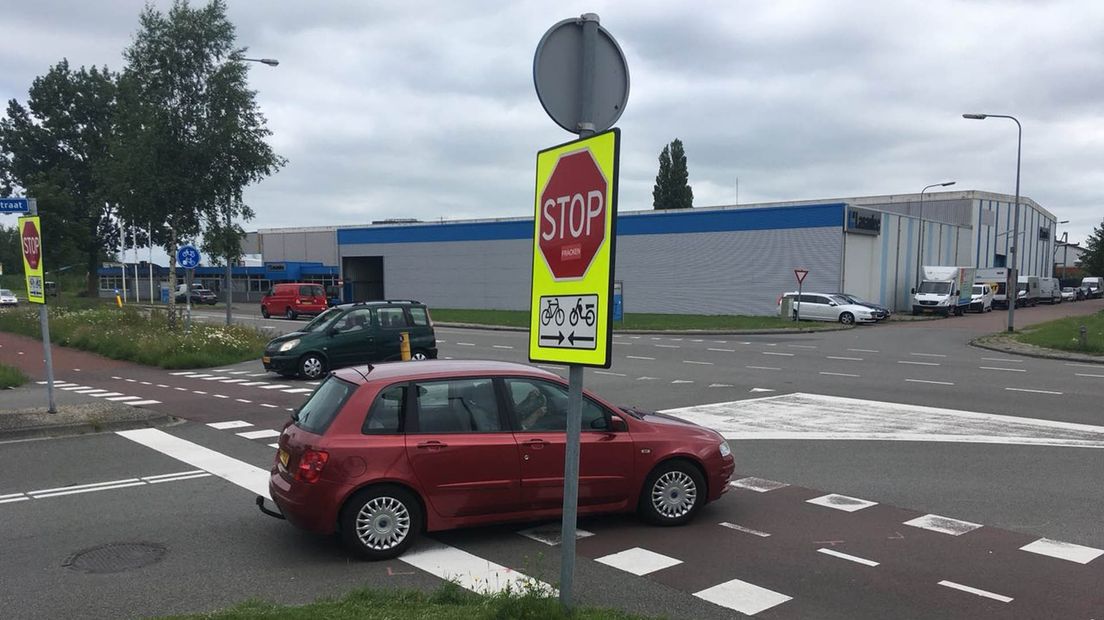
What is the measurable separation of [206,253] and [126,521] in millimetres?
21307

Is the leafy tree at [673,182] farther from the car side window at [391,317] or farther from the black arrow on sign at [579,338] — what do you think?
the black arrow on sign at [579,338]

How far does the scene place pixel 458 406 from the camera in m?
6.39

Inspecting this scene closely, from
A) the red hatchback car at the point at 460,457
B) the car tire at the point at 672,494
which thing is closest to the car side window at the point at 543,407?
the red hatchback car at the point at 460,457

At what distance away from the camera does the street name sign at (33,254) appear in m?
11.6

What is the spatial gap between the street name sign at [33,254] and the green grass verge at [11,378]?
17.8 ft

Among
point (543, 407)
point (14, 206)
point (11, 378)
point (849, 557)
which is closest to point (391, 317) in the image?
point (11, 378)

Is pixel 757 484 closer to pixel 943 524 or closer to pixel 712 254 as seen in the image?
pixel 943 524

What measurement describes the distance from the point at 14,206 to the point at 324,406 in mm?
8096

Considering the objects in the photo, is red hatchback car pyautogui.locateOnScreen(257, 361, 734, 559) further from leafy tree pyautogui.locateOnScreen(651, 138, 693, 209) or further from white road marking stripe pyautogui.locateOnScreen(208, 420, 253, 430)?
leafy tree pyautogui.locateOnScreen(651, 138, 693, 209)

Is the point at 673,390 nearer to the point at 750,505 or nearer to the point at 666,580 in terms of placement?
the point at 750,505

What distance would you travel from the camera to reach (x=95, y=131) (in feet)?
208

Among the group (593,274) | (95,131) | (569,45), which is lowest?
(593,274)

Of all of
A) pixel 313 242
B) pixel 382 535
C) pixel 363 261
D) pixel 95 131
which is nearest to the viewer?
pixel 382 535

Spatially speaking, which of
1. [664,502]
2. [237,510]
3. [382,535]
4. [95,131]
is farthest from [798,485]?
[95,131]
